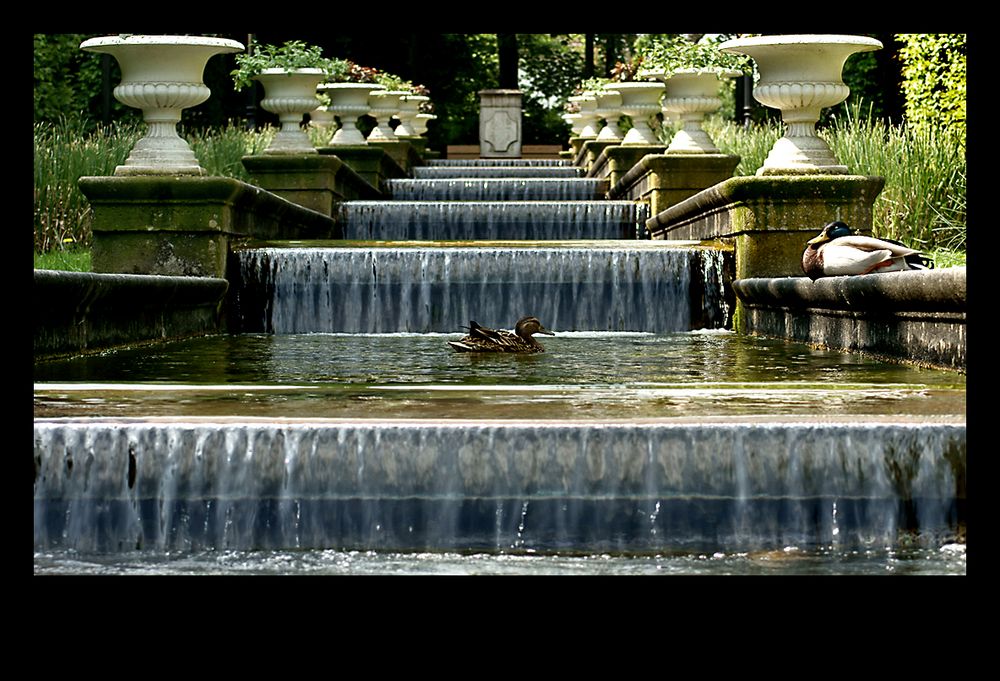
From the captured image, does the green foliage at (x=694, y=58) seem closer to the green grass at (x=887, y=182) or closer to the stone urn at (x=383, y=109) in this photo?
the green grass at (x=887, y=182)

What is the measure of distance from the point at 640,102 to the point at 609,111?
4995 mm

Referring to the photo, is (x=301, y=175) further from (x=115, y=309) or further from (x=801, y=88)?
(x=115, y=309)

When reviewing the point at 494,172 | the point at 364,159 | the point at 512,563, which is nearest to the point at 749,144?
the point at 364,159

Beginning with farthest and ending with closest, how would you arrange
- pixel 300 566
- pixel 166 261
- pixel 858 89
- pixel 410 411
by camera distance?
pixel 858 89
pixel 166 261
pixel 410 411
pixel 300 566

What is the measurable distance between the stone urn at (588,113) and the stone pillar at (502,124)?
6.00 m

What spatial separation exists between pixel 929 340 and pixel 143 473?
170 inches

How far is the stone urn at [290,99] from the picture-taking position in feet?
54.7

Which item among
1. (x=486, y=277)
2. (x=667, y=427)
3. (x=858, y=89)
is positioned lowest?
(x=667, y=427)

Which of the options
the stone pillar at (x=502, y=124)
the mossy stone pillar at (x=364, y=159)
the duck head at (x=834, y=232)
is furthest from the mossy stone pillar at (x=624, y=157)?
the stone pillar at (x=502, y=124)

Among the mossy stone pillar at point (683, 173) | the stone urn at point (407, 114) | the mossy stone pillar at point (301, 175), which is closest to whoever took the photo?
the mossy stone pillar at point (683, 173)

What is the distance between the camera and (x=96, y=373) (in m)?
7.58

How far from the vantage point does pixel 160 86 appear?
1186 cm

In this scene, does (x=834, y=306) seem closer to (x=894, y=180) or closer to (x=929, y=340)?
(x=929, y=340)

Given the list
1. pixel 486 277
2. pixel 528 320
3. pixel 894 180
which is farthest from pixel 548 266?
pixel 894 180
